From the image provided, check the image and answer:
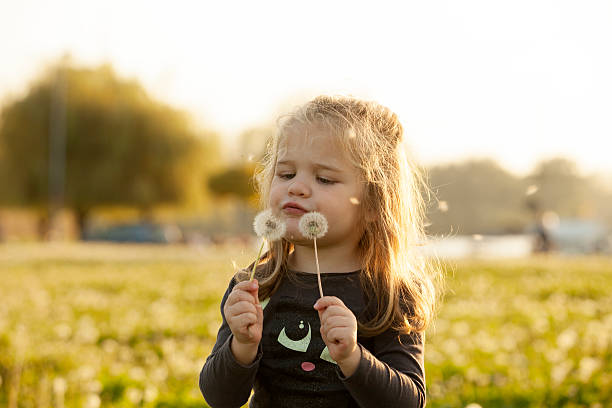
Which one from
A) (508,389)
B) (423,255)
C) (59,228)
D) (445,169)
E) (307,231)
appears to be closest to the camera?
(307,231)

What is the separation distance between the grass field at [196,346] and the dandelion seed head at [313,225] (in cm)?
58

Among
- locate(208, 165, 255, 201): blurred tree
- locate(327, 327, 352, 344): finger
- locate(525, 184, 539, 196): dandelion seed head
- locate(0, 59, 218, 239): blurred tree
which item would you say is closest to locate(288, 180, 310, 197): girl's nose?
locate(327, 327, 352, 344): finger

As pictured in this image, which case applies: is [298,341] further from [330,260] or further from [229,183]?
[229,183]

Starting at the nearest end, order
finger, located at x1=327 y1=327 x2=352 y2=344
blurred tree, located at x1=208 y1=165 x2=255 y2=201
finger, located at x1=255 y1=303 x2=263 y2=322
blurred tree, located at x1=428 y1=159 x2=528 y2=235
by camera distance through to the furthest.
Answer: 1. finger, located at x1=327 y1=327 x2=352 y2=344
2. finger, located at x1=255 y1=303 x2=263 y2=322
3. blurred tree, located at x1=428 y1=159 x2=528 y2=235
4. blurred tree, located at x1=208 y1=165 x2=255 y2=201

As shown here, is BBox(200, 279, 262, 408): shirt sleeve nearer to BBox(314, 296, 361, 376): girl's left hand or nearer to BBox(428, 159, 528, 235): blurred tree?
BBox(314, 296, 361, 376): girl's left hand

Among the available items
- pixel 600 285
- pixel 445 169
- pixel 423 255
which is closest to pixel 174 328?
pixel 445 169

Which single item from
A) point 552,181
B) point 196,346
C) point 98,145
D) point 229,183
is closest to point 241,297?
point 196,346

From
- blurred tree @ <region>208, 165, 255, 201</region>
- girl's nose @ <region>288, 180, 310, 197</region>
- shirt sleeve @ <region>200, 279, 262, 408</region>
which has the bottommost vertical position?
shirt sleeve @ <region>200, 279, 262, 408</region>

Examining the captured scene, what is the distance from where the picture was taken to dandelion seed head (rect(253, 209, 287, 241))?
6.26ft

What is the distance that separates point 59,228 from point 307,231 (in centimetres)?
3661

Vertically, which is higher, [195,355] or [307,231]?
[307,231]

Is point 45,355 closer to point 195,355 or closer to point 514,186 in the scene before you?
point 195,355

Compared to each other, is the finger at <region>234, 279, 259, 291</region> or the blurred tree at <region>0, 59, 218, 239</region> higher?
the blurred tree at <region>0, 59, 218, 239</region>

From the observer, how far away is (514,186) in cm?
356
